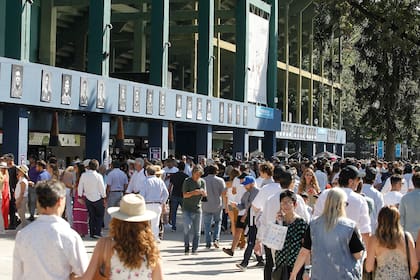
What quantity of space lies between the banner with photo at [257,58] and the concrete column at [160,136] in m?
9.27

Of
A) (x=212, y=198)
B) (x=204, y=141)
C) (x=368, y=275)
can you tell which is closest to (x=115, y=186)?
(x=212, y=198)

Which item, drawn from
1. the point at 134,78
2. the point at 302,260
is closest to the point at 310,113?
the point at 134,78

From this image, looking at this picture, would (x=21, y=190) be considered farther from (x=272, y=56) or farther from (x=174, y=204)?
(x=272, y=56)

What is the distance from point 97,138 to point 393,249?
20.0 meters

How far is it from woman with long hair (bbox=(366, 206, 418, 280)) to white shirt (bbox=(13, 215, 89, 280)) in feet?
9.53

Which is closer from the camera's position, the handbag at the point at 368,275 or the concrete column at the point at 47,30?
the handbag at the point at 368,275

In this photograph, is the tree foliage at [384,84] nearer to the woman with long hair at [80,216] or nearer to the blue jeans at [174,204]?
the blue jeans at [174,204]

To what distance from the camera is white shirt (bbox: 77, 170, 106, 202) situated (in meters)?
15.9

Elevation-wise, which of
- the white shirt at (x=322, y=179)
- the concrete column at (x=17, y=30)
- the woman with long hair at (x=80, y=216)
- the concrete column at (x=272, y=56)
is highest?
the concrete column at (x=272, y=56)

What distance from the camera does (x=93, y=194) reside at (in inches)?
631

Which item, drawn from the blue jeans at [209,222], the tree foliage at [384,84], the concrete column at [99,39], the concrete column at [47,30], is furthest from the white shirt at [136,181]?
the concrete column at [47,30]

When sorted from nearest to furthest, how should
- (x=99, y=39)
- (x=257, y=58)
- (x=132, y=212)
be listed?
(x=132, y=212), (x=99, y=39), (x=257, y=58)

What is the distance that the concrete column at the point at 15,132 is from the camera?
69.8 ft

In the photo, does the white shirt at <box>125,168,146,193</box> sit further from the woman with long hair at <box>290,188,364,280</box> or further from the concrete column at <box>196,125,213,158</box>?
the concrete column at <box>196,125,213,158</box>
